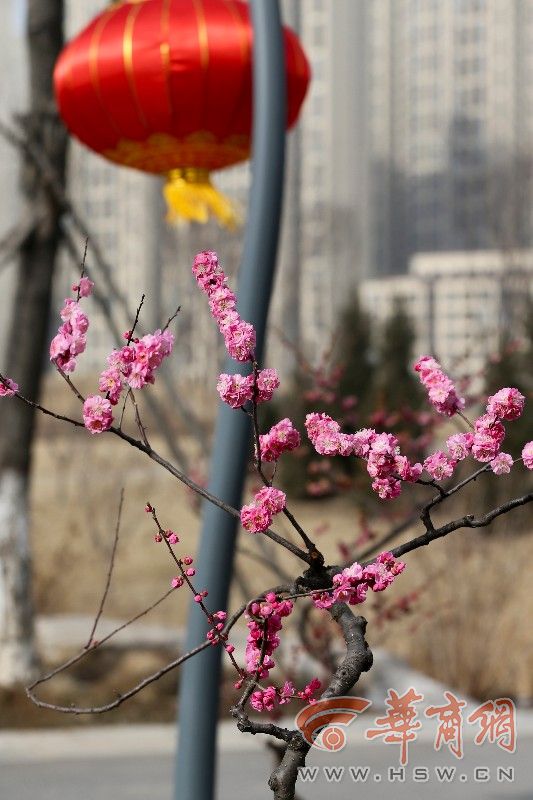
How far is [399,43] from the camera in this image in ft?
153

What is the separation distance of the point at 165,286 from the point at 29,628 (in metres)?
A: 18.1

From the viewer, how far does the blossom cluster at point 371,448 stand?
1696 mm

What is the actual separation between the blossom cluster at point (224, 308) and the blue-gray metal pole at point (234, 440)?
49.0 inches

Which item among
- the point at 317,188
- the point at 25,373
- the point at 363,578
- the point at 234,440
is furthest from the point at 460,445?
the point at 317,188

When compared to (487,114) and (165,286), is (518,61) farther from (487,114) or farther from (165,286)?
(165,286)

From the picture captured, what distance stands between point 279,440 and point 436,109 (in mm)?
48089

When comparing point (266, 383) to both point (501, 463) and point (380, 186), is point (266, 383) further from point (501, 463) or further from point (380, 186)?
point (380, 186)

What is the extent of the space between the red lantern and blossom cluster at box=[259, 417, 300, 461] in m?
2.13

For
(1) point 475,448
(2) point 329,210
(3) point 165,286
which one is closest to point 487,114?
(2) point 329,210

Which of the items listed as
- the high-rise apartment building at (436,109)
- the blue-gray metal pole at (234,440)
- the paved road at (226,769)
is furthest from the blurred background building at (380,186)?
the blue-gray metal pole at (234,440)

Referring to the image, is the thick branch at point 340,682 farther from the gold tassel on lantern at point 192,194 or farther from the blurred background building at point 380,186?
the blurred background building at point 380,186

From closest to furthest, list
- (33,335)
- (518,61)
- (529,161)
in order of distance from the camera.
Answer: (33,335), (529,161), (518,61)

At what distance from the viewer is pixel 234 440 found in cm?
322

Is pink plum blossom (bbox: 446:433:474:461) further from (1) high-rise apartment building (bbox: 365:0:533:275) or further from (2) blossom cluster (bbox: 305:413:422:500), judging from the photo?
(1) high-rise apartment building (bbox: 365:0:533:275)
